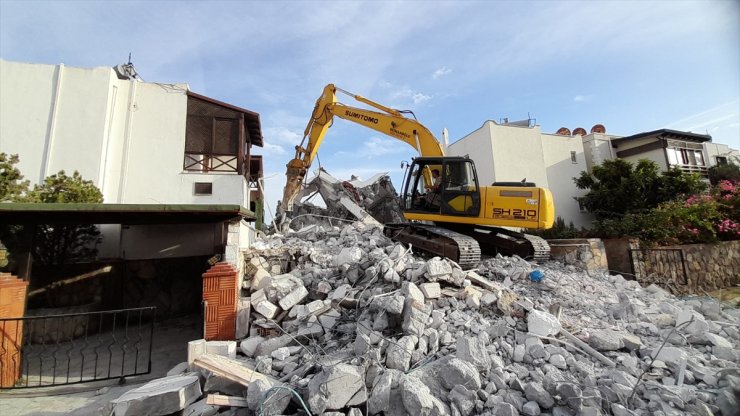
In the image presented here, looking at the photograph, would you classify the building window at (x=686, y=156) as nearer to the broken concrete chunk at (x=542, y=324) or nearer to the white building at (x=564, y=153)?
the white building at (x=564, y=153)

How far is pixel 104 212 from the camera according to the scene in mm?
6062

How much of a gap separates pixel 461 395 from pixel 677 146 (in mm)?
22794

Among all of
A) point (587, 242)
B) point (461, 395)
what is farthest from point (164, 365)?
point (587, 242)

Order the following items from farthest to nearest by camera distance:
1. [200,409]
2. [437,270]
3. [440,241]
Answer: [440,241], [437,270], [200,409]

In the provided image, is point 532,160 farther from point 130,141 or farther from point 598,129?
point 130,141

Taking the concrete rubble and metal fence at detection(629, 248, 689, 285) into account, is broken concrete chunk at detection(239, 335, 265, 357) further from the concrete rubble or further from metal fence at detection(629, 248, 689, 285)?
metal fence at detection(629, 248, 689, 285)

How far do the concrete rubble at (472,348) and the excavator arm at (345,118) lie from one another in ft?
14.0

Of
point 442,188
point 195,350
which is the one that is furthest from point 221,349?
point 442,188

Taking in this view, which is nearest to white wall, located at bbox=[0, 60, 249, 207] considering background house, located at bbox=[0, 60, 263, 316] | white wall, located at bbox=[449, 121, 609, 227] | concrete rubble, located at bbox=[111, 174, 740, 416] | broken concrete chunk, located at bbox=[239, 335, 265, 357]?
background house, located at bbox=[0, 60, 263, 316]

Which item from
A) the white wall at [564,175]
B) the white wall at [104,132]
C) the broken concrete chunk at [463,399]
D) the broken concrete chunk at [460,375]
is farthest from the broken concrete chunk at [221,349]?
the white wall at [564,175]

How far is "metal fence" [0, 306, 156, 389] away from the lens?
5.25 metres

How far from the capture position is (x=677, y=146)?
18.3 m

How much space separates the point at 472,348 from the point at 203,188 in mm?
10128

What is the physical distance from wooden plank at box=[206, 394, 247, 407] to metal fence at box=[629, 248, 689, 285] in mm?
10712
